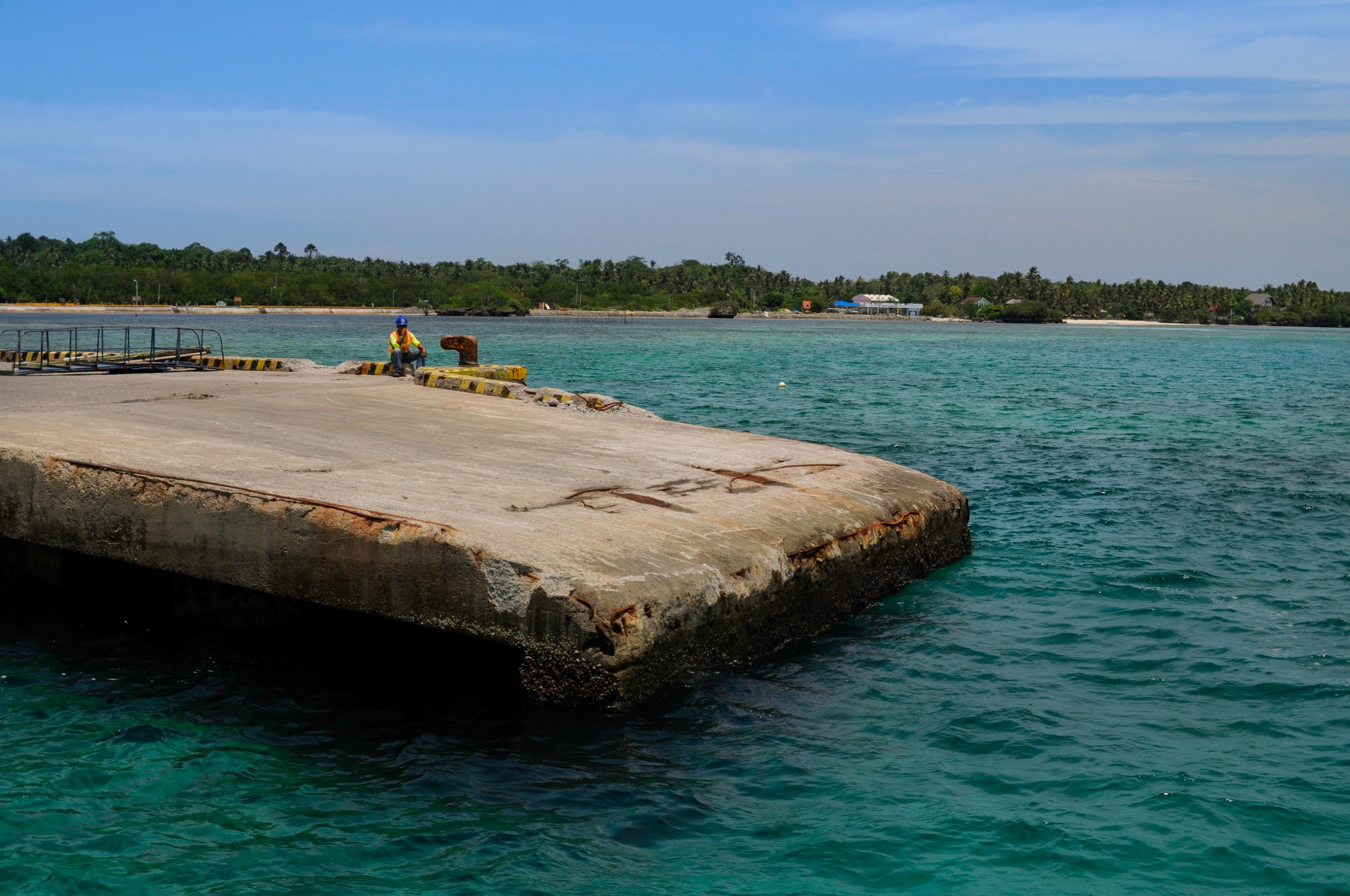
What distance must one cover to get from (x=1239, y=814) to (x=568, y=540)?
382cm

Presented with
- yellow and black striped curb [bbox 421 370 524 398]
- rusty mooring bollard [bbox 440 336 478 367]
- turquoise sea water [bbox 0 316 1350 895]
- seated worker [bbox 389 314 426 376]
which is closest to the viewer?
turquoise sea water [bbox 0 316 1350 895]

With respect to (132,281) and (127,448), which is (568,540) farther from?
(132,281)

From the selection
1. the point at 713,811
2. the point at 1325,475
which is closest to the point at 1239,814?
the point at 713,811

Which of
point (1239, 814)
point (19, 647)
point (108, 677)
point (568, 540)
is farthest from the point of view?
point (19, 647)

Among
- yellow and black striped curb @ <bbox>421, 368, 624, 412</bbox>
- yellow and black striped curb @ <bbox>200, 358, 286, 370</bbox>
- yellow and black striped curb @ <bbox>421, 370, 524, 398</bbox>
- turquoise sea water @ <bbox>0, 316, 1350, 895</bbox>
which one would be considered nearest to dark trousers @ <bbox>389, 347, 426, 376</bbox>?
yellow and black striped curb @ <bbox>421, 368, 624, 412</bbox>

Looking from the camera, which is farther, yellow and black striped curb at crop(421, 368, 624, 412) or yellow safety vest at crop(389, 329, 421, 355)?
yellow safety vest at crop(389, 329, 421, 355)

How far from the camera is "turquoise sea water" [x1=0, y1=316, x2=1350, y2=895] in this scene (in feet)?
16.7

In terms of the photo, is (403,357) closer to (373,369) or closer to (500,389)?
(373,369)

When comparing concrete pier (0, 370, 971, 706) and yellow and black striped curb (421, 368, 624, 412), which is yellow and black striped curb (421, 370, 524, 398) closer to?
yellow and black striped curb (421, 368, 624, 412)

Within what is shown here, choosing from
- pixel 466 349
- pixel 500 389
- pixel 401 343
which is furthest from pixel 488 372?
pixel 466 349

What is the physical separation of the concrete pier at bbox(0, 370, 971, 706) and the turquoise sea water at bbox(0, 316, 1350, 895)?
44 centimetres

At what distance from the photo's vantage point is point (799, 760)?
6266mm

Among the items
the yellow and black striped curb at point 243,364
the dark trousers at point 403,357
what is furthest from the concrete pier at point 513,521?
the yellow and black striped curb at point 243,364

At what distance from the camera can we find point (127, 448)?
8500 mm
